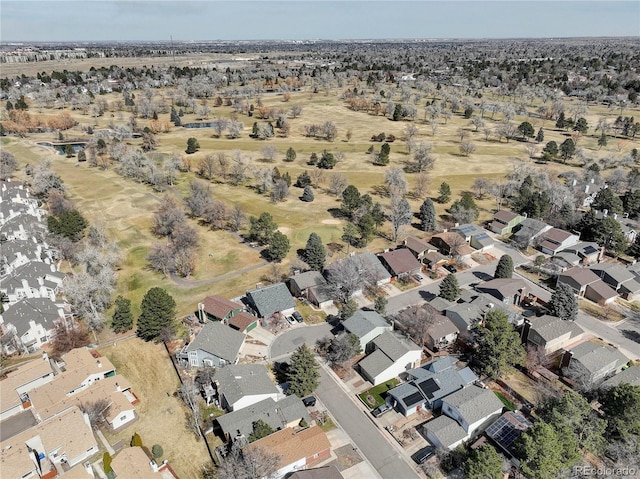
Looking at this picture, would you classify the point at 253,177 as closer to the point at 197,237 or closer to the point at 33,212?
the point at 197,237

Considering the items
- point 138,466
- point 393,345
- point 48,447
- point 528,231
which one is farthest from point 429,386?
point 528,231

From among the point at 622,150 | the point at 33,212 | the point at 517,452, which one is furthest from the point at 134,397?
the point at 622,150

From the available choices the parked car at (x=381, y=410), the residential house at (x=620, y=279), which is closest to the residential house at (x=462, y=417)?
the parked car at (x=381, y=410)

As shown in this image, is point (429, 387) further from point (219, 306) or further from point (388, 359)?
point (219, 306)

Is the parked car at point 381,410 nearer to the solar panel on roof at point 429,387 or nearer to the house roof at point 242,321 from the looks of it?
the solar panel on roof at point 429,387

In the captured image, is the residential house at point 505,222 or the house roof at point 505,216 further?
the house roof at point 505,216
